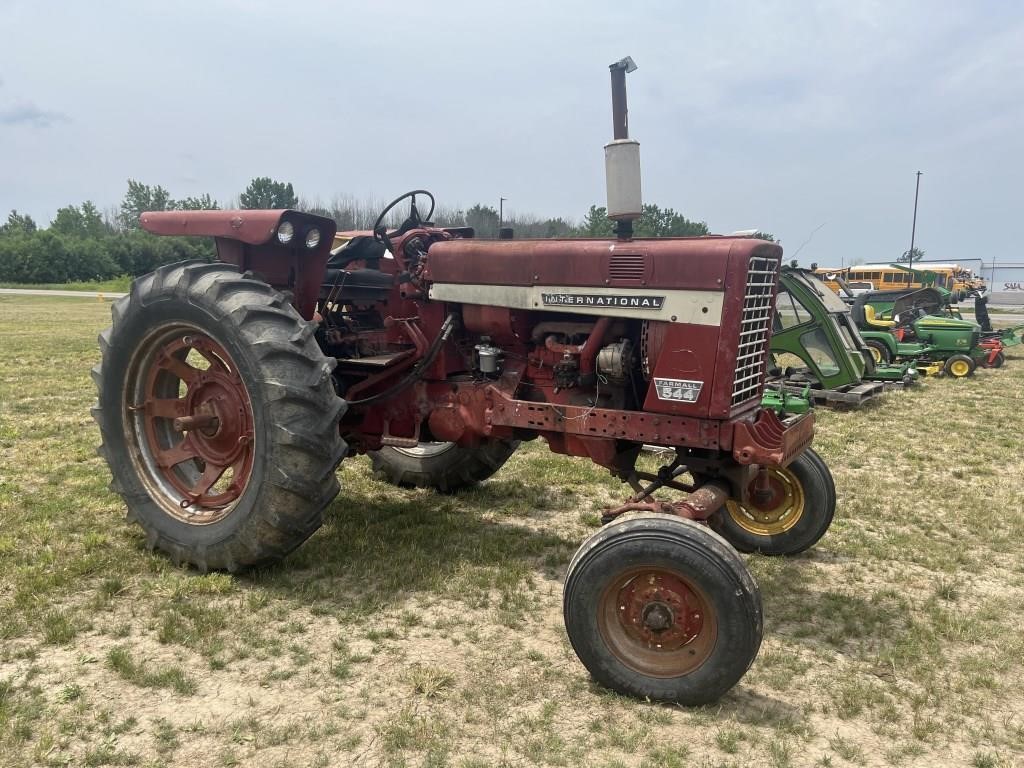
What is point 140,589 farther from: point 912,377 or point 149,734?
point 912,377

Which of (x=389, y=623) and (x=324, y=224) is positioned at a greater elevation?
(x=324, y=224)

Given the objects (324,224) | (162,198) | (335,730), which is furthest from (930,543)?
(162,198)

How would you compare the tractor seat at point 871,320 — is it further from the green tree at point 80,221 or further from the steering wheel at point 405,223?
the green tree at point 80,221

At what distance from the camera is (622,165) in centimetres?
354

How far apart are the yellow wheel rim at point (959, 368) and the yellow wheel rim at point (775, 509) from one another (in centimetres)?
998

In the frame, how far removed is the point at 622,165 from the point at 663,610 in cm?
193

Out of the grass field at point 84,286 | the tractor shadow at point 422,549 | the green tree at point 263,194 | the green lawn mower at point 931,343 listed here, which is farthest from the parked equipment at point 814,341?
the green tree at point 263,194

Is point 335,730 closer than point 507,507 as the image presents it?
Yes

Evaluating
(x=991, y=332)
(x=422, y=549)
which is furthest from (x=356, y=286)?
(x=991, y=332)

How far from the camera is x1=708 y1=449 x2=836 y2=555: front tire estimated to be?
420cm

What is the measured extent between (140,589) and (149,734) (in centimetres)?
120

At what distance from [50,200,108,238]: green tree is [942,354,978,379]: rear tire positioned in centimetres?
6845

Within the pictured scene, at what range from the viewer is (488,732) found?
2.66 meters

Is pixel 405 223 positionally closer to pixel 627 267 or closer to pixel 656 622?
pixel 627 267
